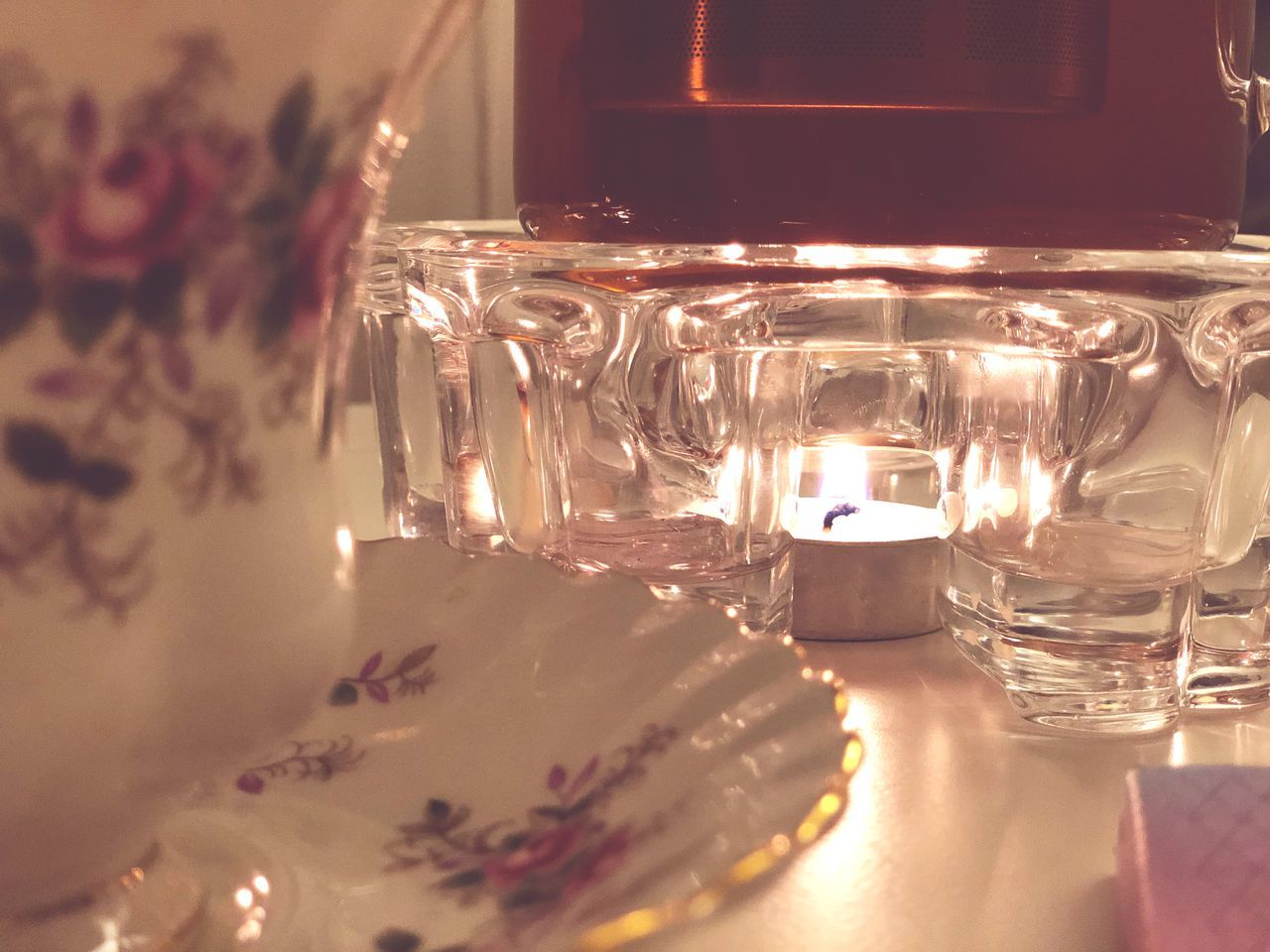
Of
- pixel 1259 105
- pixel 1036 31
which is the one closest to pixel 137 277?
pixel 1036 31

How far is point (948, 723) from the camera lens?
0.91ft

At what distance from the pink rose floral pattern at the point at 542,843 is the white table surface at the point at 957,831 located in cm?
1

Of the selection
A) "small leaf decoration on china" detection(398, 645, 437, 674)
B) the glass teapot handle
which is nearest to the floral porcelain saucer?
"small leaf decoration on china" detection(398, 645, 437, 674)

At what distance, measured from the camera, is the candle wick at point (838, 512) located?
14.0 inches

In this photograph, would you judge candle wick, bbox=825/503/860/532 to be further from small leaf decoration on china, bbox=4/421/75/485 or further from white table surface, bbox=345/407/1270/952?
small leaf decoration on china, bbox=4/421/75/485

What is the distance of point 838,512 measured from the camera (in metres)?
0.36

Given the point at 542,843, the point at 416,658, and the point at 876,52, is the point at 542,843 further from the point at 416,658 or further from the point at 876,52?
the point at 876,52

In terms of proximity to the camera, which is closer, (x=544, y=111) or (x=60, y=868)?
(x=60, y=868)

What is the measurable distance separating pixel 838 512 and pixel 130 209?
0.27 metres

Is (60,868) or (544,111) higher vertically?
(544,111)

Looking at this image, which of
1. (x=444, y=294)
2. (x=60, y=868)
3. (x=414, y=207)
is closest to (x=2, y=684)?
(x=60, y=868)

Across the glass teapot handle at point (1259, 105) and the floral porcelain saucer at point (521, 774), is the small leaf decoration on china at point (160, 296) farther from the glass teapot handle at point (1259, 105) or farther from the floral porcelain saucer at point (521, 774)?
the glass teapot handle at point (1259, 105)

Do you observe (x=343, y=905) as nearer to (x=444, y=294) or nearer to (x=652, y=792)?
(x=652, y=792)

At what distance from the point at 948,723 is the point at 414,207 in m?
0.46
